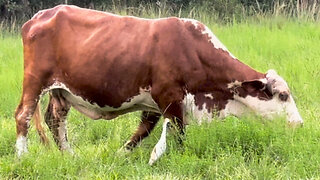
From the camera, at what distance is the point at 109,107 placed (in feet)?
18.7

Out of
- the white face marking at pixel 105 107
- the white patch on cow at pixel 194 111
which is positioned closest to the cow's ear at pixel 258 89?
the white patch on cow at pixel 194 111

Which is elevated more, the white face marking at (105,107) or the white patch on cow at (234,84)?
the white patch on cow at (234,84)

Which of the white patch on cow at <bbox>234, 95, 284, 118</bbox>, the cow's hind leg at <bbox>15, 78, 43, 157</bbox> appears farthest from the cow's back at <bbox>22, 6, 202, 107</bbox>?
the white patch on cow at <bbox>234, 95, 284, 118</bbox>

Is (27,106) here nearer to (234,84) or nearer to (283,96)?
(234,84)

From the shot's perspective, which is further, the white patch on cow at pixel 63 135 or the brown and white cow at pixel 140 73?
the white patch on cow at pixel 63 135

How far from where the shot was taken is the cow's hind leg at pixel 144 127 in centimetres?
580

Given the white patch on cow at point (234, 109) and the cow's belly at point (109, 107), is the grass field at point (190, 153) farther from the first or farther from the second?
the cow's belly at point (109, 107)

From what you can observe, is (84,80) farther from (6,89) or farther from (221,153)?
(6,89)

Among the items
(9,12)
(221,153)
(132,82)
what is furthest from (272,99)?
(9,12)

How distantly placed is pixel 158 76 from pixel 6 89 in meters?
3.58

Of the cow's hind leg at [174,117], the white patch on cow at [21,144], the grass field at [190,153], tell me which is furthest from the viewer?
the white patch on cow at [21,144]

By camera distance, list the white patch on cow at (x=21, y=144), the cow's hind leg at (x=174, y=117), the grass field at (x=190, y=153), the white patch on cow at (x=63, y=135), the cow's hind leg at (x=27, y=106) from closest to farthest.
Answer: the grass field at (x=190, y=153)
the cow's hind leg at (x=174, y=117)
the white patch on cow at (x=21, y=144)
the cow's hind leg at (x=27, y=106)
the white patch on cow at (x=63, y=135)

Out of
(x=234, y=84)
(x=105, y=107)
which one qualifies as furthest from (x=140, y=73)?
(x=234, y=84)

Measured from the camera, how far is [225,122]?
5.38 m
